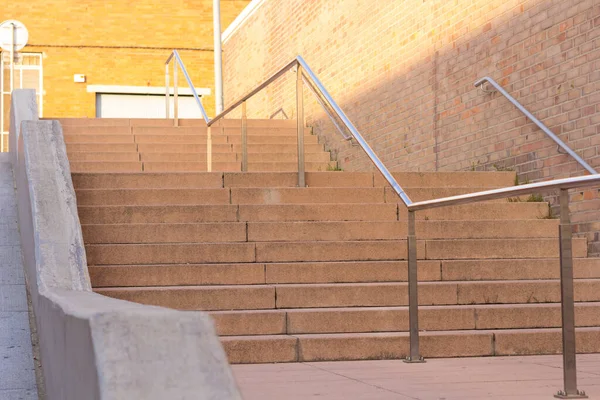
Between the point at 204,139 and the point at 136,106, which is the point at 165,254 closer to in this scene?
the point at 204,139

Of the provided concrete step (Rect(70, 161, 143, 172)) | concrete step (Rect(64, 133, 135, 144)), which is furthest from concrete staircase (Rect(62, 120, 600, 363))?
concrete step (Rect(64, 133, 135, 144))

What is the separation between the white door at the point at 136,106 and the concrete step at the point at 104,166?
33.7 ft

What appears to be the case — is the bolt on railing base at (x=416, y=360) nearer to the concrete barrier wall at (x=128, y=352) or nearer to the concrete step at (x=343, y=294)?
the concrete step at (x=343, y=294)

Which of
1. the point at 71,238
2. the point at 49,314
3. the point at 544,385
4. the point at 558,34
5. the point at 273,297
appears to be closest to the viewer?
the point at 49,314

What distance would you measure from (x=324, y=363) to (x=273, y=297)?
788 mm

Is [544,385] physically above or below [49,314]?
below

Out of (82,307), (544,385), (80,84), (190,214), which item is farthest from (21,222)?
(80,84)

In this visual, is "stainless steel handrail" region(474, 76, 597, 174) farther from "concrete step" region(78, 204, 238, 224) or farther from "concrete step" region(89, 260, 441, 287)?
"concrete step" region(78, 204, 238, 224)

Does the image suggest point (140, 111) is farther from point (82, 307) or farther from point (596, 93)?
point (82, 307)

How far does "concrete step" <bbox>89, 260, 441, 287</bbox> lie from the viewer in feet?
19.9

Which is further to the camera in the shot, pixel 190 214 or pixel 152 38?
pixel 152 38

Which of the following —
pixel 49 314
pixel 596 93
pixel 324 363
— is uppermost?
pixel 596 93

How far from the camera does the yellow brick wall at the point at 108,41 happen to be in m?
20.3

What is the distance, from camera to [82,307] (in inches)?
102
